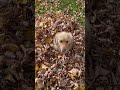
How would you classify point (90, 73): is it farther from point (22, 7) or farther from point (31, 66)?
point (22, 7)

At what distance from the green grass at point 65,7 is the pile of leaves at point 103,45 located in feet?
1.31

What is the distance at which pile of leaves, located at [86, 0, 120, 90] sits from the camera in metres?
3.24

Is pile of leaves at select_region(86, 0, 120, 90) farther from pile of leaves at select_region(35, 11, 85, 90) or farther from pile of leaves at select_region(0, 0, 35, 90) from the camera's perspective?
pile of leaves at select_region(0, 0, 35, 90)

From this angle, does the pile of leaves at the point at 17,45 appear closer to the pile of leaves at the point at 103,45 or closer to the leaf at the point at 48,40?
the leaf at the point at 48,40

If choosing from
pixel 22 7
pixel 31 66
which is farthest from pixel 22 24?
pixel 31 66

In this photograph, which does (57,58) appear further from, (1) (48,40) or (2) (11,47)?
(2) (11,47)

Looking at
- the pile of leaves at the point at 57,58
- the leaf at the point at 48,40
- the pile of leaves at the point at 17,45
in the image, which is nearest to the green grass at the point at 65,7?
the pile of leaves at the point at 57,58

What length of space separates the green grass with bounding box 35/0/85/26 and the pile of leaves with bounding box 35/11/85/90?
0.03 metres

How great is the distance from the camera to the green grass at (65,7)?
9.40 ft

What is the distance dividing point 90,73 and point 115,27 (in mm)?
456

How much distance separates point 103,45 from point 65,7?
0.59 metres

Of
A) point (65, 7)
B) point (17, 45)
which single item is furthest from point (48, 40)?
point (17, 45)

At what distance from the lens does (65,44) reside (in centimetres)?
289

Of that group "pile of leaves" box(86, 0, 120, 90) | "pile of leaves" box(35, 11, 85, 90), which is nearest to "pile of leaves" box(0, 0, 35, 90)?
"pile of leaves" box(35, 11, 85, 90)
